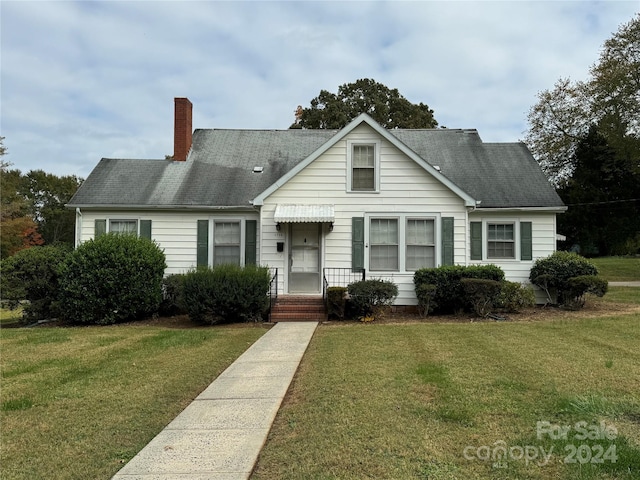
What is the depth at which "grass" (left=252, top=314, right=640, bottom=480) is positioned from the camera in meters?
3.76

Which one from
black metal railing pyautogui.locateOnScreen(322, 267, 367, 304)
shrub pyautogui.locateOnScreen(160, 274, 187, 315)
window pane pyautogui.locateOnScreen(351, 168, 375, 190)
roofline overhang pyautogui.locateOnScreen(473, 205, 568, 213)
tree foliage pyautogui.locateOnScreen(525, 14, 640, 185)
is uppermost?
tree foliage pyautogui.locateOnScreen(525, 14, 640, 185)

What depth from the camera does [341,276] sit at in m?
14.1

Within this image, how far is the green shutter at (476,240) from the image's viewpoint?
15.0m

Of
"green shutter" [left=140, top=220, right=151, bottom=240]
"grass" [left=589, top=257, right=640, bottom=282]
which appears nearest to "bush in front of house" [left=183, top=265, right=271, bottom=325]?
"green shutter" [left=140, top=220, right=151, bottom=240]

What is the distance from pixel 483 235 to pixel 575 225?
96.9ft

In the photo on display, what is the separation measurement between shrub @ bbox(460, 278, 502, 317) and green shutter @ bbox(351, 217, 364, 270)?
2986 mm

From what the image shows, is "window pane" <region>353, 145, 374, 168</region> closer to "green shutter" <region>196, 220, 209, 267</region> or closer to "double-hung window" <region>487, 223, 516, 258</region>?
"double-hung window" <region>487, 223, 516, 258</region>

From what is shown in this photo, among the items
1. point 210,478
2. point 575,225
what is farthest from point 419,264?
point 575,225

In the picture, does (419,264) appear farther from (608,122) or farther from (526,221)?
(608,122)

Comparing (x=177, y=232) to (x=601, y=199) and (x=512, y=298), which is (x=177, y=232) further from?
(x=601, y=199)

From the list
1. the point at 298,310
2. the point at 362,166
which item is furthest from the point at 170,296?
the point at 362,166

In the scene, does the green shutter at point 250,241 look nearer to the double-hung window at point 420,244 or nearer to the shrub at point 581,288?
the double-hung window at point 420,244

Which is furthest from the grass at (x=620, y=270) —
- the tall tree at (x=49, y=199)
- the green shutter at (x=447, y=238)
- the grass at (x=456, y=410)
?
the tall tree at (x=49, y=199)

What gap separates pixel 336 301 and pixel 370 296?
880 millimetres
